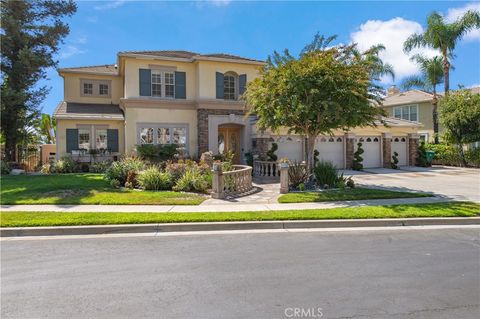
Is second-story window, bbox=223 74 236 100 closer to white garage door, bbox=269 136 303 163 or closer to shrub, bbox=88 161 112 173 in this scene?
white garage door, bbox=269 136 303 163

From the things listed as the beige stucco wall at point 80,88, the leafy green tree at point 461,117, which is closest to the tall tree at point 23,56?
the beige stucco wall at point 80,88

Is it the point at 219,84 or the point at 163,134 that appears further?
the point at 219,84

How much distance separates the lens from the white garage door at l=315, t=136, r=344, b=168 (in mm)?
22766

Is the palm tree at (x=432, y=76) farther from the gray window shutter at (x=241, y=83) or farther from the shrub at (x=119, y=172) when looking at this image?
the shrub at (x=119, y=172)

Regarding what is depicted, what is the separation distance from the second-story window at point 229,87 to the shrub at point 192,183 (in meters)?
9.13

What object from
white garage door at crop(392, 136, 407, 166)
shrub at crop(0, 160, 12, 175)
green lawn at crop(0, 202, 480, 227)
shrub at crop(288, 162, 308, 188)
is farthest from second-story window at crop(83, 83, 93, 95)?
white garage door at crop(392, 136, 407, 166)

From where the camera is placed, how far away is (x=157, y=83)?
20297 mm

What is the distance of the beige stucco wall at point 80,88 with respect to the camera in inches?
883

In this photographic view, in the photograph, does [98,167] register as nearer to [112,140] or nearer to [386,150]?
[112,140]

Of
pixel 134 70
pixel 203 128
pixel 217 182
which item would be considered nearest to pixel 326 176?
pixel 217 182

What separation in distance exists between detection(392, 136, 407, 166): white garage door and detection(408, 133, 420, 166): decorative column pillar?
280 mm

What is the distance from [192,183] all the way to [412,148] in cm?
1940

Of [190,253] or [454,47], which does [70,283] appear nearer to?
[190,253]

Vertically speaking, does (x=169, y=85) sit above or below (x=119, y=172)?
above
